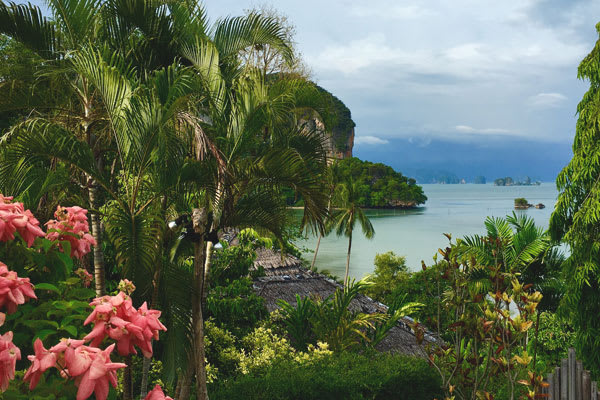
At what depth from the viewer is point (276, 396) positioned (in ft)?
16.1

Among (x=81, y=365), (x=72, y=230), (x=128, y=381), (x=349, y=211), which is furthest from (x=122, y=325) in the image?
(x=349, y=211)

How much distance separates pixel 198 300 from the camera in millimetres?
4957

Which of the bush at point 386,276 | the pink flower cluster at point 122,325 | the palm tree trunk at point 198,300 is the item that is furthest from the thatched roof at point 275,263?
the pink flower cluster at point 122,325

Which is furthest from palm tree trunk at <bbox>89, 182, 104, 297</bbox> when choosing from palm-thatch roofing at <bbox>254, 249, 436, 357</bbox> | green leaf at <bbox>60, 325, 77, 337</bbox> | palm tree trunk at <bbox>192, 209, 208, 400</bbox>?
palm-thatch roofing at <bbox>254, 249, 436, 357</bbox>

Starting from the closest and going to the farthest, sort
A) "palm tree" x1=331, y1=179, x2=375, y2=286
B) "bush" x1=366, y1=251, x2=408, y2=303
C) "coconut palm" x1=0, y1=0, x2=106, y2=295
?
1. "coconut palm" x1=0, y1=0, x2=106, y2=295
2. "bush" x1=366, y1=251, x2=408, y2=303
3. "palm tree" x1=331, y1=179, x2=375, y2=286

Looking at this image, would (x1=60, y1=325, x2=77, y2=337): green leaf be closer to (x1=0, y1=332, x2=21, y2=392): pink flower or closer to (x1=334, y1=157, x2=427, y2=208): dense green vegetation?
(x1=0, y1=332, x2=21, y2=392): pink flower

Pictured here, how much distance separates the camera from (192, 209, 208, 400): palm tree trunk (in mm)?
4836

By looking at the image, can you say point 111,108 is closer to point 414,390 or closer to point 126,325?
point 126,325

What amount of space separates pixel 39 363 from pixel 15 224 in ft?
2.57

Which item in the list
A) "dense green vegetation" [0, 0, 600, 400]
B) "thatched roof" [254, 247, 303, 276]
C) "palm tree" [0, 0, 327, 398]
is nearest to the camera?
"dense green vegetation" [0, 0, 600, 400]

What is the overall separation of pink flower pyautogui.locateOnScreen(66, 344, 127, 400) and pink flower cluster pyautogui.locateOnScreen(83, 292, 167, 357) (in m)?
0.16

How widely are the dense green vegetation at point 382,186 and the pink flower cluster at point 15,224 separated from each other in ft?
160

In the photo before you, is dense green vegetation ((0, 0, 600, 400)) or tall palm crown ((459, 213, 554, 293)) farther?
tall palm crown ((459, 213, 554, 293))

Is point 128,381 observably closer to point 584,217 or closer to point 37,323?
point 37,323
